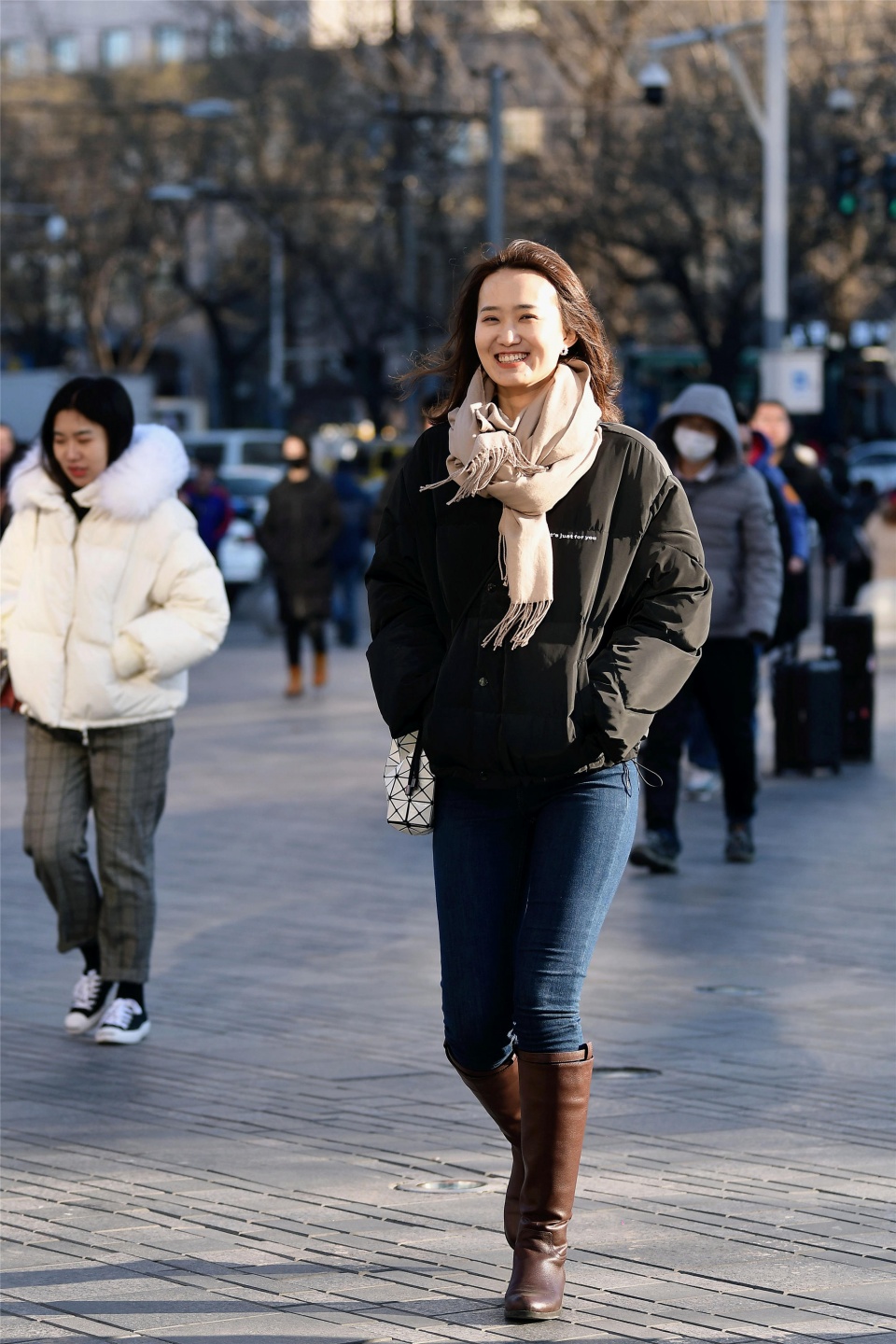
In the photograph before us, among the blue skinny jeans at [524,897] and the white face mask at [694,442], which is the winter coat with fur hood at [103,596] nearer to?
the blue skinny jeans at [524,897]

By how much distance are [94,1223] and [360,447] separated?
35.8m

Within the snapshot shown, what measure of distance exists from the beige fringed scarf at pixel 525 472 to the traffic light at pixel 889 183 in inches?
806

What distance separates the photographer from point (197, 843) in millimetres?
9992

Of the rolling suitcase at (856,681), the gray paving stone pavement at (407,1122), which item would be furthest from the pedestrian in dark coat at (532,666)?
the rolling suitcase at (856,681)

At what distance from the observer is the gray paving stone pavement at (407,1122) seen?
4.25 meters

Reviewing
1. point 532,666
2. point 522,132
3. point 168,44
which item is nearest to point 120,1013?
point 532,666

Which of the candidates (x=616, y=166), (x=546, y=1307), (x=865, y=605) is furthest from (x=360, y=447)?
(x=546, y=1307)

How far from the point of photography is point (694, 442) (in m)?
9.16

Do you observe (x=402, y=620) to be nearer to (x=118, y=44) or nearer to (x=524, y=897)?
(x=524, y=897)

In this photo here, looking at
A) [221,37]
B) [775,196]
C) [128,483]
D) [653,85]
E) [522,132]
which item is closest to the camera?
[128,483]

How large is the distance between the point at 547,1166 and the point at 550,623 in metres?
0.98

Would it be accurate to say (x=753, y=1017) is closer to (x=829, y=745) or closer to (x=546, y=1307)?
(x=546, y=1307)

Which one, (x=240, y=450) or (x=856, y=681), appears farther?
(x=240, y=450)

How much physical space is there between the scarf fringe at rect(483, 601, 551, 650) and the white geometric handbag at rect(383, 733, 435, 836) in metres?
0.29
